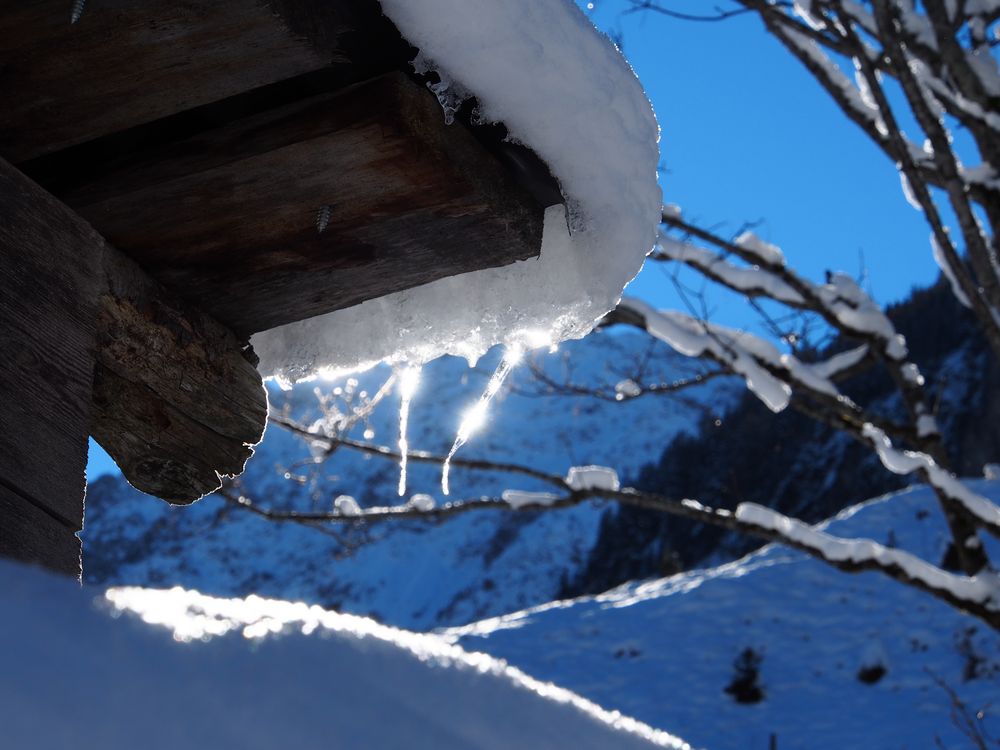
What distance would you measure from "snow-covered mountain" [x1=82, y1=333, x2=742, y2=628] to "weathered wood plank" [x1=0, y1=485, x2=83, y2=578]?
1406 inches

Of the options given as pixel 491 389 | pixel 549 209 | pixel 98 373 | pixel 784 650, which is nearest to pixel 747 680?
pixel 784 650

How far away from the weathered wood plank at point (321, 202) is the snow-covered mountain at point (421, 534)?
116ft

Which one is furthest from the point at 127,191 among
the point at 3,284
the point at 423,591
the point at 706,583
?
the point at 423,591

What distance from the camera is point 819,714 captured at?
9352 millimetres

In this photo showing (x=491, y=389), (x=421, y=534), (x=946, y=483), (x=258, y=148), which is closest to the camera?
(x=258, y=148)

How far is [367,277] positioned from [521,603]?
40.4 meters

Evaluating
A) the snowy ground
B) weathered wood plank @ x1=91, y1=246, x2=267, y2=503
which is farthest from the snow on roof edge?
the snowy ground

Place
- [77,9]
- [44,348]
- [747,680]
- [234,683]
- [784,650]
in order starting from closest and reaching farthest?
[234,683] → [77,9] → [44,348] → [747,680] → [784,650]

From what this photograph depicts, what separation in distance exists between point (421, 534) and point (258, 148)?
154 ft

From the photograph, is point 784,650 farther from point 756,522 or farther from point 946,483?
point 946,483

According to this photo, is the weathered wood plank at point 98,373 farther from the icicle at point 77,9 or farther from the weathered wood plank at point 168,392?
the icicle at point 77,9

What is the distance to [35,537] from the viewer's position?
116cm

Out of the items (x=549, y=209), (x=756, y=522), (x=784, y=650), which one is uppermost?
(x=784, y=650)

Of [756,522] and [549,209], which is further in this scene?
[756,522]
